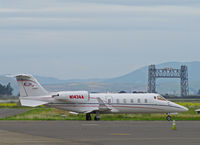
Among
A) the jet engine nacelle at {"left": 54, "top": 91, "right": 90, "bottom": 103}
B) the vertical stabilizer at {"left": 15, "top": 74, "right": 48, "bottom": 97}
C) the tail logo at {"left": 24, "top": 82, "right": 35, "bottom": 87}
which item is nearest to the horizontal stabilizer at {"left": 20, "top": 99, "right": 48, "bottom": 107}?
the vertical stabilizer at {"left": 15, "top": 74, "right": 48, "bottom": 97}

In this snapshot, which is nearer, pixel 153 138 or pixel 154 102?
pixel 153 138

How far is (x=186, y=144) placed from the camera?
94.3 feet

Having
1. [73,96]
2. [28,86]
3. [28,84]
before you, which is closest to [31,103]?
[28,86]

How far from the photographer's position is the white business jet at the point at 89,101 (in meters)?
54.9

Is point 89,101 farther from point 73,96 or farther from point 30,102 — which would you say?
point 30,102

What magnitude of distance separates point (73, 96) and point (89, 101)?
4.97 ft

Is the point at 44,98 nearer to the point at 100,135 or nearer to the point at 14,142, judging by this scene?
the point at 100,135

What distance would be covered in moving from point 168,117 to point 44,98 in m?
11.2

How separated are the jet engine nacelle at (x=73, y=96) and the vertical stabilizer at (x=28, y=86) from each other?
1683 millimetres

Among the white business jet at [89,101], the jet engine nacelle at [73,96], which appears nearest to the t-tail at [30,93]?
the white business jet at [89,101]

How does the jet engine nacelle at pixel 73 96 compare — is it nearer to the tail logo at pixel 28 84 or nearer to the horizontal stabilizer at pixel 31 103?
the horizontal stabilizer at pixel 31 103

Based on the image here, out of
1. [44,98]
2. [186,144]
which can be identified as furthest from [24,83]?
[186,144]

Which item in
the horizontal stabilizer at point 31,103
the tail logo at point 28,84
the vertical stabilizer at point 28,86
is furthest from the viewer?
the tail logo at point 28,84

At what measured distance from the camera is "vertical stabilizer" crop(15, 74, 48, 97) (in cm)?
5512
